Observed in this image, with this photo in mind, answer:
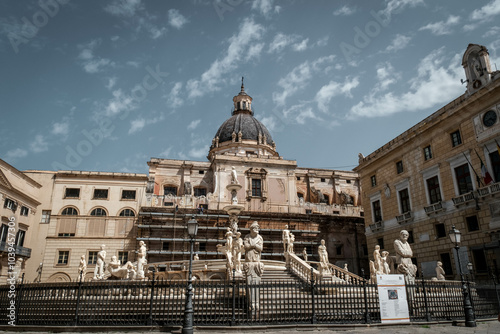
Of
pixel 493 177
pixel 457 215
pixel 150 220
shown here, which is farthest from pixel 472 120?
pixel 150 220

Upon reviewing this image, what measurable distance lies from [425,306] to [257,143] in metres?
38.5

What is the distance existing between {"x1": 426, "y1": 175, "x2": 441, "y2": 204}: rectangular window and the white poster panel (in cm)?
1549

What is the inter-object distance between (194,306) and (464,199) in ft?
58.8

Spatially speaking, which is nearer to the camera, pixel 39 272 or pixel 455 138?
pixel 455 138

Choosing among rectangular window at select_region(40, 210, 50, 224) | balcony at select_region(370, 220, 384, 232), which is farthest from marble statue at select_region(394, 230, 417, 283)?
rectangular window at select_region(40, 210, 50, 224)

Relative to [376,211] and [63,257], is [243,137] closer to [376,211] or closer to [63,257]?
[376,211]

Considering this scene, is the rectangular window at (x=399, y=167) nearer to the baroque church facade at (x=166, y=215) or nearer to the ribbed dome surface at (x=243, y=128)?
the baroque church facade at (x=166, y=215)

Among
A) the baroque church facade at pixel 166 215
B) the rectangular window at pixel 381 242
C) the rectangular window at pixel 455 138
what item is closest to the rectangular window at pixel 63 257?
the baroque church facade at pixel 166 215

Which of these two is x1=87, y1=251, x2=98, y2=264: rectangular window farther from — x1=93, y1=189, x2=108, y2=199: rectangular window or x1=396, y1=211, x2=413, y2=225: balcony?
x1=396, y1=211, x2=413, y2=225: balcony

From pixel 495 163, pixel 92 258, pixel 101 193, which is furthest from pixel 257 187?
pixel 495 163

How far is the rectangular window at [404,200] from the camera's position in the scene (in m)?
26.7

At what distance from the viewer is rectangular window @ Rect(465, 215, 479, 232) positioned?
21016 millimetres

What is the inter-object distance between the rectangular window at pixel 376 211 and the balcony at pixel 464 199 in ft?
25.9

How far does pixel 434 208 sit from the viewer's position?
78.3 ft
